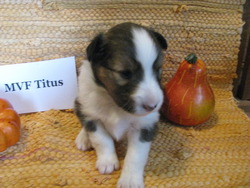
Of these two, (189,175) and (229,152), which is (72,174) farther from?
(229,152)

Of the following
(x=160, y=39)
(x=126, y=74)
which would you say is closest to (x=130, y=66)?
(x=126, y=74)

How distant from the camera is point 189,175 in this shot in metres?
1.67

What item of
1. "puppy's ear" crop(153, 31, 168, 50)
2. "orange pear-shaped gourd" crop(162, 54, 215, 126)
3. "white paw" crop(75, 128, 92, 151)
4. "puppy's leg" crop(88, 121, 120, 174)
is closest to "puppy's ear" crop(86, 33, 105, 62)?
"puppy's ear" crop(153, 31, 168, 50)

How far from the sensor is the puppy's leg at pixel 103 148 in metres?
1.69

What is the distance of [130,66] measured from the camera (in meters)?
1.45

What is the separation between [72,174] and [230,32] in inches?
74.5

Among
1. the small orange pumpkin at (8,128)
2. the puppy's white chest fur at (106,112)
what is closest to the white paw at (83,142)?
the puppy's white chest fur at (106,112)

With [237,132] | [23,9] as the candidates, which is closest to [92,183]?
[237,132]

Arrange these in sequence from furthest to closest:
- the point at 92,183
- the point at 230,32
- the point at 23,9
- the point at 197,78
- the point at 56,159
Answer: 1. the point at 230,32
2. the point at 23,9
3. the point at 197,78
4. the point at 56,159
5. the point at 92,183

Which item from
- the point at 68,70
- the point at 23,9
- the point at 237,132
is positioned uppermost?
the point at 23,9

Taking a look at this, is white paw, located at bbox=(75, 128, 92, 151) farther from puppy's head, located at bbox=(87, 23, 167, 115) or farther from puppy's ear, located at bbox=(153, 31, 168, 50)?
puppy's ear, located at bbox=(153, 31, 168, 50)

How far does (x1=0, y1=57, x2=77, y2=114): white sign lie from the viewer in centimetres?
225

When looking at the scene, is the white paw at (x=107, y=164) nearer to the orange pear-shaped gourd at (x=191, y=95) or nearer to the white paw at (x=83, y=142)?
the white paw at (x=83, y=142)

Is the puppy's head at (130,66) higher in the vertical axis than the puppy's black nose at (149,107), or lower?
higher
